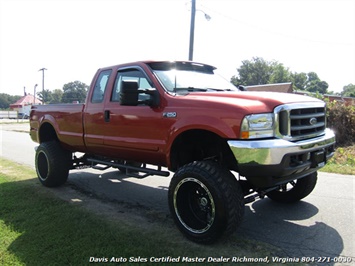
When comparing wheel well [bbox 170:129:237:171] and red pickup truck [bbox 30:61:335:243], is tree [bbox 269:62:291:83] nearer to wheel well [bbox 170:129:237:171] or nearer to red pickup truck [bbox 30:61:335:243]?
red pickup truck [bbox 30:61:335:243]

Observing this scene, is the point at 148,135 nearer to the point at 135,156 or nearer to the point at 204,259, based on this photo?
the point at 135,156

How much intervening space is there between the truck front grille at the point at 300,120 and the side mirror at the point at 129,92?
5.63 ft

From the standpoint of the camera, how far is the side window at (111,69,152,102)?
15.0 feet

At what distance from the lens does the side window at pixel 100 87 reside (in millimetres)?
5211

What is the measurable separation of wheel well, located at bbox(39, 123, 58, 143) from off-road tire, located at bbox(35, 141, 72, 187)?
0.34 m

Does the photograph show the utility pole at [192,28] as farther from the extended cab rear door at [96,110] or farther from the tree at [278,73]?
the tree at [278,73]

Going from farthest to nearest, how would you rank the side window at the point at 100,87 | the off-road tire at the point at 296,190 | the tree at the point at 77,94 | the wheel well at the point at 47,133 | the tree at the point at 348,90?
1. the tree at the point at 348,90
2. the wheel well at the point at 47,133
3. the tree at the point at 77,94
4. the side window at the point at 100,87
5. the off-road tire at the point at 296,190

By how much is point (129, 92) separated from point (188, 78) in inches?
38.7

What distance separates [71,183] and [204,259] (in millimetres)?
4181

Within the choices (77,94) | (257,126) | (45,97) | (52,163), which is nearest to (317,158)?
(257,126)

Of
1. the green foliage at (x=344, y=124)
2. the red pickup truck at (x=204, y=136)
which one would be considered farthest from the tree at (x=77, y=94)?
the green foliage at (x=344, y=124)

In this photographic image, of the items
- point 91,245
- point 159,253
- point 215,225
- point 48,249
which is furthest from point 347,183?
point 48,249

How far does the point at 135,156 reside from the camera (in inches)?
181

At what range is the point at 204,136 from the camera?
3.97m
